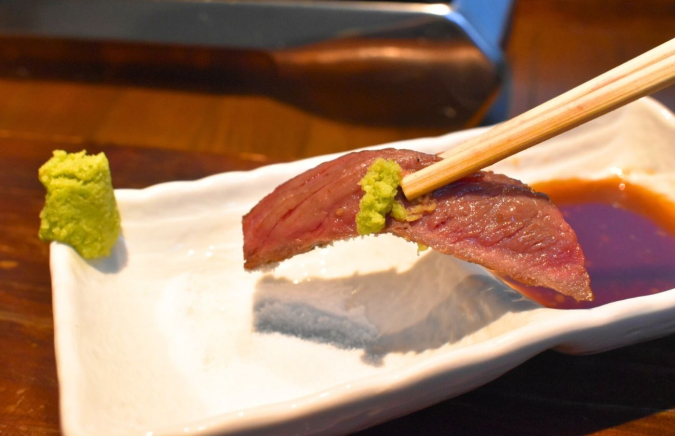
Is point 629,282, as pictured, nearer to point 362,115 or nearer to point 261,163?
point 261,163

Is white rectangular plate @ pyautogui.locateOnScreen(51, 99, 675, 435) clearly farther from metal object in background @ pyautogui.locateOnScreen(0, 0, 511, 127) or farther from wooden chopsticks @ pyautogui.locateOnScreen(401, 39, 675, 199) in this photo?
metal object in background @ pyautogui.locateOnScreen(0, 0, 511, 127)

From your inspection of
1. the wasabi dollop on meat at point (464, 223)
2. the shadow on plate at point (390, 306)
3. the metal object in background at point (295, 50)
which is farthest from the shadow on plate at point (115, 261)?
the metal object in background at point (295, 50)

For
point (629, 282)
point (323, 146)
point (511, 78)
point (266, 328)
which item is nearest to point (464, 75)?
point (511, 78)

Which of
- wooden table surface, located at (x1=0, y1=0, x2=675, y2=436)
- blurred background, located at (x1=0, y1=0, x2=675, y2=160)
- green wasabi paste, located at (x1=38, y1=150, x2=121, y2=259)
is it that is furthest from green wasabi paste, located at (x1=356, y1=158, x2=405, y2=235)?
blurred background, located at (x1=0, y1=0, x2=675, y2=160)

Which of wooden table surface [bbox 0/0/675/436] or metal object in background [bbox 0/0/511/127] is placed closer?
wooden table surface [bbox 0/0/675/436]

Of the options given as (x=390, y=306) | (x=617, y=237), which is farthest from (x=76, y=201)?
(x=617, y=237)

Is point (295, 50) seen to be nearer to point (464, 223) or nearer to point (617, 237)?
point (617, 237)
